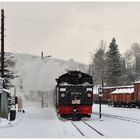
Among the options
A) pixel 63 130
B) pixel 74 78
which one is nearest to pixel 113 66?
pixel 74 78

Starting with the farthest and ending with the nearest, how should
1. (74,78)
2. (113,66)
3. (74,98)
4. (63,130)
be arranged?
(113,66) → (74,78) → (74,98) → (63,130)

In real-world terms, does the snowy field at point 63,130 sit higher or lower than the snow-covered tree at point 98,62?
lower

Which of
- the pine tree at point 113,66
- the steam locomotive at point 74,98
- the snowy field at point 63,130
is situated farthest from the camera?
the pine tree at point 113,66

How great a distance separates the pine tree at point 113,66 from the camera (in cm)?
10981

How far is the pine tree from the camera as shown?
10981 centimetres

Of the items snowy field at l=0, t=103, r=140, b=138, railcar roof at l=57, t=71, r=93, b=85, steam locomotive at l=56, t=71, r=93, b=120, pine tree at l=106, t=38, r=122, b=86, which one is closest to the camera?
snowy field at l=0, t=103, r=140, b=138

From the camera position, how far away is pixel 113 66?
369ft

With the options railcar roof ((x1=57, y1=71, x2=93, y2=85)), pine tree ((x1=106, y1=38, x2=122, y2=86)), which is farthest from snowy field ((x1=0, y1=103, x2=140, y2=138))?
pine tree ((x1=106, y1=38, x2=122, y2=86))

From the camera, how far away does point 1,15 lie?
41281 millimetres

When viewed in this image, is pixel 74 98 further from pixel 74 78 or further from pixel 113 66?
pixel 113 66

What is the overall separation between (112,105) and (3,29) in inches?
1561

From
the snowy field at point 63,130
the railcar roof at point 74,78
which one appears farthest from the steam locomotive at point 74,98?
the snowy field at point 63,130

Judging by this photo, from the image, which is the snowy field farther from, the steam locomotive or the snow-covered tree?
the snow-covered tree

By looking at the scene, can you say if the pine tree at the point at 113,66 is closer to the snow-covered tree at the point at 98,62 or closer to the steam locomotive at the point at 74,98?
the snow-covered tree at the point at 98,62
